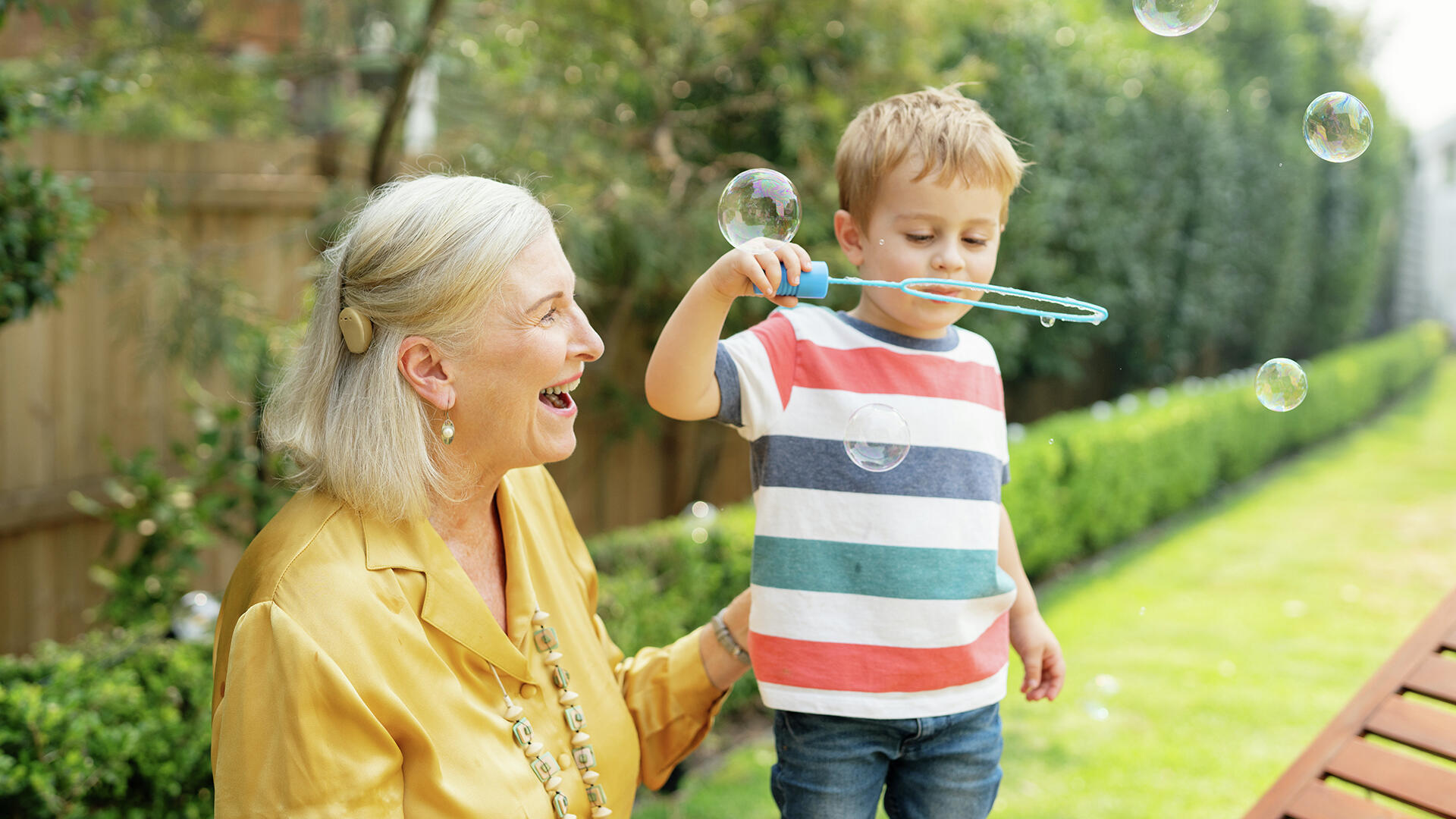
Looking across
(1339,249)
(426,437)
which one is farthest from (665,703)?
(1339,249)

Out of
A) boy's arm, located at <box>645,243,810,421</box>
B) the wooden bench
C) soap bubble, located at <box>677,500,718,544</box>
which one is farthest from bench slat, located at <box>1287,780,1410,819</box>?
soap bubble, located at <box>677,500,718,544</box>

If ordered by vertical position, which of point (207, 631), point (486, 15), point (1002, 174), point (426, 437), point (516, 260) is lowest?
point (207, 631)

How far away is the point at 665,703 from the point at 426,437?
691mm

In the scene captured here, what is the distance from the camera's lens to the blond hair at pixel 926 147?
5.86ft

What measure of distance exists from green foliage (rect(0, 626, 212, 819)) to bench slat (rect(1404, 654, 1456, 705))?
2.90 metres

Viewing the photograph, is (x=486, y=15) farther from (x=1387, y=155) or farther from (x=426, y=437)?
(x=1387, y=155)

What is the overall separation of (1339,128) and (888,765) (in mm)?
1684

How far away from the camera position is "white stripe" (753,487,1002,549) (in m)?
1.84

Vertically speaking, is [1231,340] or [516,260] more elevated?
[516,260]

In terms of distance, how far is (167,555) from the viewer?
13.5 feet

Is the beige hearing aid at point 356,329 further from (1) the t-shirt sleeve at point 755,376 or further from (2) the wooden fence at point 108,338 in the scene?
(2) the wooden fence at point 108,338

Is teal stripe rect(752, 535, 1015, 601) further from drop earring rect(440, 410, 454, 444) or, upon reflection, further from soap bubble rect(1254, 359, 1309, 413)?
soap bubble rect(1254, 359, 1309, 413)

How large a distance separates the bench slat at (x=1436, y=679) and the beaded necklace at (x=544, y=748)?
2.00 meters

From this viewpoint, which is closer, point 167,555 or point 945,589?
point 945,589
